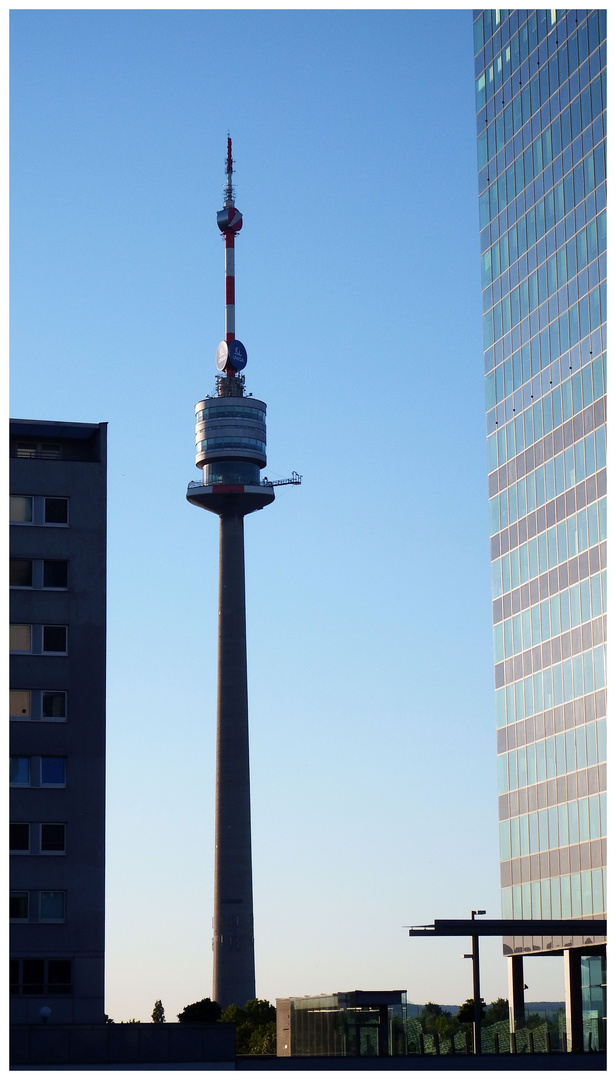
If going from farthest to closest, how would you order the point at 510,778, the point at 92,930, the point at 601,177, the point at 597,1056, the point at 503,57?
the point at 503,57 < the point at 510,778 < the point at 601,177 < the point at 92,930 < the point at 597,1056

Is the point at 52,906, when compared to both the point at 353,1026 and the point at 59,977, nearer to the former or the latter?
the point at 59,977

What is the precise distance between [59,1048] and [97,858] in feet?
71.0

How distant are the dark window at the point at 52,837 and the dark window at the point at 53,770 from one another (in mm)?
1832

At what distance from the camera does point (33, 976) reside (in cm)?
6662

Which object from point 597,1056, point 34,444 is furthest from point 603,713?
point 34,444

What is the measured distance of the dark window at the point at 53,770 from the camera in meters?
69.2

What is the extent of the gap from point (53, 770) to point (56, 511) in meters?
11.2

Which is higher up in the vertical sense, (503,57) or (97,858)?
(503,57)

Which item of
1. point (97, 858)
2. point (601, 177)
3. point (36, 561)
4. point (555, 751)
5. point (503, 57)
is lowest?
point (97, 858)

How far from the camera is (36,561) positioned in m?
70.5

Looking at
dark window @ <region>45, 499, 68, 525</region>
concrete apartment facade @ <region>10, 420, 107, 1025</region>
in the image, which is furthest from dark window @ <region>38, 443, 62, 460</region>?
dark window @ <region>45, 499, 68, 525</region>

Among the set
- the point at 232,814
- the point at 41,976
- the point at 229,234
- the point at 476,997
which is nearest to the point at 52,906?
the point at 41,976

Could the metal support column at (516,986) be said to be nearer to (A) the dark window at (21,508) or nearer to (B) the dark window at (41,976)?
(B) the dark window at (41,976)

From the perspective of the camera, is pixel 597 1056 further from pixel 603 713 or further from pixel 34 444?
pixel 34 444
